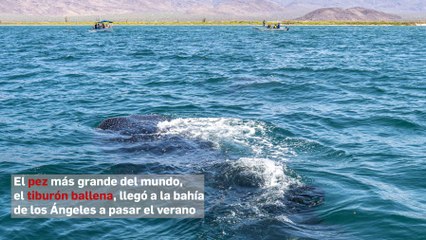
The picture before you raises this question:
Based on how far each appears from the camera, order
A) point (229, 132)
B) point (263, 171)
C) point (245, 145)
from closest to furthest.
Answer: point (263, 171), point (245, 145), point (229, 132)

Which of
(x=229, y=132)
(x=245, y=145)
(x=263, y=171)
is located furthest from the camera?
(x=229, y=132)

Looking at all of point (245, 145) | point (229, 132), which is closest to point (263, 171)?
point (245, 145)

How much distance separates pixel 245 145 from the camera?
56.4ft

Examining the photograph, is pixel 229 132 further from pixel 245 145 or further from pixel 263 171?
pixel 263 171

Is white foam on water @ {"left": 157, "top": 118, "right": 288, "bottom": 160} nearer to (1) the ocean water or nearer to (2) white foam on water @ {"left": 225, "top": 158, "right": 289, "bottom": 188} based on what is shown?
(1) the ocean water

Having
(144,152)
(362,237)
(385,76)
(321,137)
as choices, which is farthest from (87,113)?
(385,76)

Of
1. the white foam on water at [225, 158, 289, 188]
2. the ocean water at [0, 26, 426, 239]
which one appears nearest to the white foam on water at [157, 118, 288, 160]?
the ocean water at [0, 26, 426, 239]

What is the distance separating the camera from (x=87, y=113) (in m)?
23.1

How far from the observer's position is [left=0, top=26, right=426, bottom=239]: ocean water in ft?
36.4

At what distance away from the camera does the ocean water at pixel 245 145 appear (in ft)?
36.4

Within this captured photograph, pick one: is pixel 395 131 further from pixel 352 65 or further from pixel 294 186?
pixel 352 65

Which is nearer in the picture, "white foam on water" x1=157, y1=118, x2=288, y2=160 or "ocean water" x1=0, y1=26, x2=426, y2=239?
"ocean water" x1=0, y1=26, x2=426, y2=239

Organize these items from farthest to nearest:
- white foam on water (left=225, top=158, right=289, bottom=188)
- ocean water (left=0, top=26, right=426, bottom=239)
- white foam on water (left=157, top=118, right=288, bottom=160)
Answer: white foam on water (left=157, top=118, right=288, bottom=160)
white foam on water (left=225, top=158, right=289, bottom=188)
ocean water (left=0, top=26, right=426, bottom=239)

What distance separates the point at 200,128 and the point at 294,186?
23.5ft
